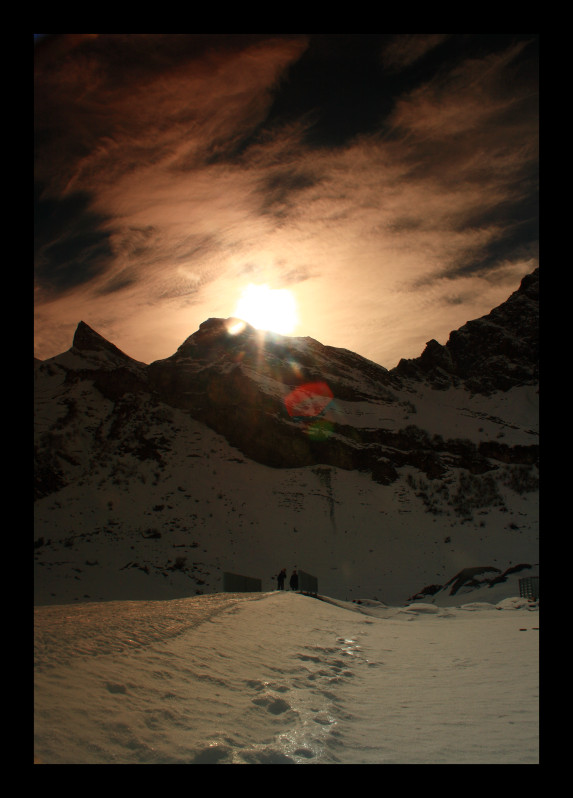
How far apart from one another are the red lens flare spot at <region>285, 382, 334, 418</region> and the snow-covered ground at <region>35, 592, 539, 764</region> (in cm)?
4291

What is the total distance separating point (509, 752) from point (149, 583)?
98.1ft

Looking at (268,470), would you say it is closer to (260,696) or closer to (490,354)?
(490,354)

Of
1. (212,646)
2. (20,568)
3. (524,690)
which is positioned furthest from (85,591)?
(20,568)

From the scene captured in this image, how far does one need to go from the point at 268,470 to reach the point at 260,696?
1648 inches

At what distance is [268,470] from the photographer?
46.8 meters

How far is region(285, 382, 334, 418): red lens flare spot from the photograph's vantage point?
51.8 m

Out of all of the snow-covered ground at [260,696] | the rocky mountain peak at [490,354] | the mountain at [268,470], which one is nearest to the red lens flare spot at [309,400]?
the mountain at [268,470]

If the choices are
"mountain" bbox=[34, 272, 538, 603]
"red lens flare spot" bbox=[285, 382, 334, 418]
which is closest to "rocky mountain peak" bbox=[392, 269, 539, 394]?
"mountain" bbox=[34, 272, 538, 603]

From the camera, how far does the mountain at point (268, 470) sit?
34375 mm

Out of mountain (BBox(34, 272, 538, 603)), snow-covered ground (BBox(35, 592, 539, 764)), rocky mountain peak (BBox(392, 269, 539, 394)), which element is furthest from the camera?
rocky mountain peak (BBox(392, 269, 539, 394))

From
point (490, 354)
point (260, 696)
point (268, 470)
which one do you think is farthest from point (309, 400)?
point (260, 696)

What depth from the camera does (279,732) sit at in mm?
4273

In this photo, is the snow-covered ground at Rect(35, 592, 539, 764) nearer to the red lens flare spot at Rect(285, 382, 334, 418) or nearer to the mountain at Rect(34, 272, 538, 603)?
the mountain at Rect(34, 272, 538, 603)
